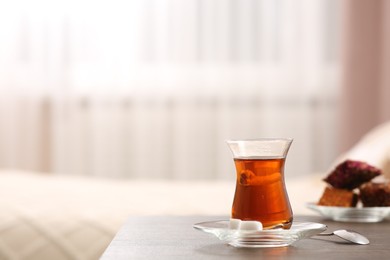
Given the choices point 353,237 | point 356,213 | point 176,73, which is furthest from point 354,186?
Result: point 176,73

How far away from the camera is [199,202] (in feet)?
6.03

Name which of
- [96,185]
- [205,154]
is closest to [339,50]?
[205,154]

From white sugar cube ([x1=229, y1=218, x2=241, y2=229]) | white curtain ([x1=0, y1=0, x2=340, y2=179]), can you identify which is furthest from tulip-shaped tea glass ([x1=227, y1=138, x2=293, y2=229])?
white curtain ([x1=0, y1=0, x2=340, y2=179])

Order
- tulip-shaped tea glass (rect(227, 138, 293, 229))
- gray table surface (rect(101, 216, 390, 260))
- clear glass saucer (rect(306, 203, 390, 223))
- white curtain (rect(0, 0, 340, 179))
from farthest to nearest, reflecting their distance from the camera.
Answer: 1. white curtain (rect(0, 0, 340, 179))
2. clear glass saucer (rect(306, 203, 390, 223))
3. tulip-shaped tea glass (rect(227, 138, 293, 229))
4. gray table surface (rect(101, 216, 390, 260))

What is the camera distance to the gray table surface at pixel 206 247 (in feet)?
2.72

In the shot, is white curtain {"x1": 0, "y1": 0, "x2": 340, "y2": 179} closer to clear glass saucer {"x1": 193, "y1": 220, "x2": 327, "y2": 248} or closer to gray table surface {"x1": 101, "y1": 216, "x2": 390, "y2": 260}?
gray table surface {"x1": 101, "y1": 216, "x2": 390, "y2": 260}

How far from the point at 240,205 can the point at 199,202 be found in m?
0.90

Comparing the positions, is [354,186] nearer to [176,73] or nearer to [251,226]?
[251,226]

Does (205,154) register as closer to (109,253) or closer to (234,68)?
(234,68)

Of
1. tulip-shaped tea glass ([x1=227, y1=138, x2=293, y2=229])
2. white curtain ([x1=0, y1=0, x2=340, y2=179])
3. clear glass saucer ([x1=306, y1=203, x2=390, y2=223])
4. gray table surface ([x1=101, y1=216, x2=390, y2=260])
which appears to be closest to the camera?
gray table surface ([x1=101, y1=216, x2=390, y2=260])

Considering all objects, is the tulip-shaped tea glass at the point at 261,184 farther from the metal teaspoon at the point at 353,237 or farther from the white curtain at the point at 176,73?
the white curtain at the point at 176,73

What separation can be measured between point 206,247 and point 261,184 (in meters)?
0.10

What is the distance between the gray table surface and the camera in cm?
83

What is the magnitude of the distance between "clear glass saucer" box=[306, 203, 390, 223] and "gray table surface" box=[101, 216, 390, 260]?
86 millimetres
